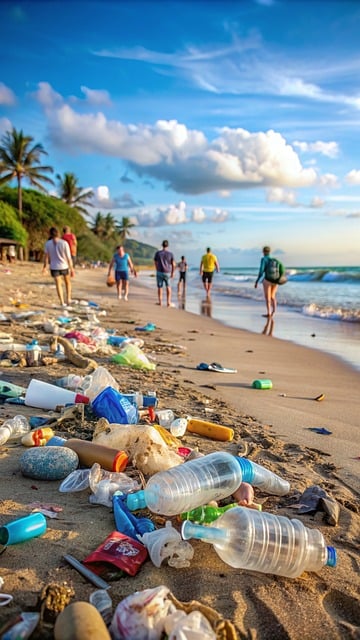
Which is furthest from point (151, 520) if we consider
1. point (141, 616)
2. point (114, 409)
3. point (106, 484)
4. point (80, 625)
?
point (114, 409)

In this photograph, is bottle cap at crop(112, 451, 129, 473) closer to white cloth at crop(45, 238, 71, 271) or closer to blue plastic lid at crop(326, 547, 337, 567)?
blue plastic lid at crop(326, 547, 337, 567)

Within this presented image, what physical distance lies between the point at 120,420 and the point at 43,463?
32.3 inches

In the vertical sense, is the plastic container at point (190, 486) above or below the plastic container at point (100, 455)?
above

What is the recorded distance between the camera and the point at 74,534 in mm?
2041

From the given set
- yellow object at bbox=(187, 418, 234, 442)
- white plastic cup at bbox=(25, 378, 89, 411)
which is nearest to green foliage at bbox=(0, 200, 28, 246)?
white plastic cup at bbox=(25, 378, 89, 411)

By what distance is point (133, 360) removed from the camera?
5.60 m

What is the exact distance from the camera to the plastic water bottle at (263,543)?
187 centimetres

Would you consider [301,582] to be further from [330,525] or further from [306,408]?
[306,408]

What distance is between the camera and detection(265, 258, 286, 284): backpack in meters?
11.7

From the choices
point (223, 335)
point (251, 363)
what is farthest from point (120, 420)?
point (223, 335)

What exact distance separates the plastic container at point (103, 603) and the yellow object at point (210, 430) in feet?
6.05

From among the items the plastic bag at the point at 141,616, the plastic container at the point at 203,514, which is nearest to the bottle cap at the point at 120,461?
the plastic container at the point at 203,514

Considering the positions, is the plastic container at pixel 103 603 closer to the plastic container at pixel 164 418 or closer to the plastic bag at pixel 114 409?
the plastic bag at pixel 114 409

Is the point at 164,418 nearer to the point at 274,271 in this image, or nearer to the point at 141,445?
the point at 141,445
